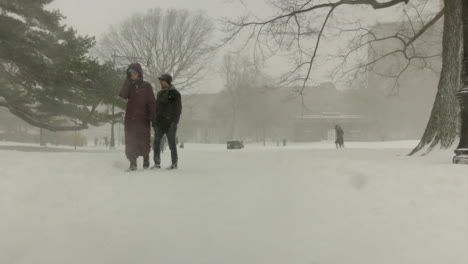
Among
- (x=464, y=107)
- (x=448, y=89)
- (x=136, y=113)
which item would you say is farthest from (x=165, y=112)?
(x=448, y=89)

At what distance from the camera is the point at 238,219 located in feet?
14.7

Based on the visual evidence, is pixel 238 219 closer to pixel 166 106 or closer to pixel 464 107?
pixel 166 106

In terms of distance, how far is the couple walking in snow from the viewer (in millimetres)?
7125

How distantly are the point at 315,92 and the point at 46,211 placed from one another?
6278 cm

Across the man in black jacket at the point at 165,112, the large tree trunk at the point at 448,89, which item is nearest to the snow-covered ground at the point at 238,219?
the man in black jacket at the point at 165,112

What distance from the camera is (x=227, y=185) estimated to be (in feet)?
19.7

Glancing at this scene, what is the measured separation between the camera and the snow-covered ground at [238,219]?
3.70 meters

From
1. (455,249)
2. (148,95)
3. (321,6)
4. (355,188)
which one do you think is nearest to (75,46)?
(321,6)

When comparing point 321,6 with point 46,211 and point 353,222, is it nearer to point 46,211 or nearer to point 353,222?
point 353,222

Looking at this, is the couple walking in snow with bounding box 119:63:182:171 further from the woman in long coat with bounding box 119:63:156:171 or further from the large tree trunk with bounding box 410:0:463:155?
the large tree trunk with bounding box 410:0:463:155

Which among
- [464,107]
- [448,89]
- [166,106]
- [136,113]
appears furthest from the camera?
[448,89]

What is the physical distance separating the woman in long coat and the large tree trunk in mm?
5608

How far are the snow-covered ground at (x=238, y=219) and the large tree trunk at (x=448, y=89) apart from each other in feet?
9.81

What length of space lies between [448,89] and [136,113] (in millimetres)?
6306
